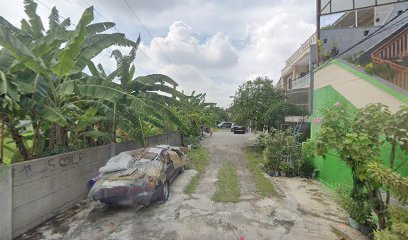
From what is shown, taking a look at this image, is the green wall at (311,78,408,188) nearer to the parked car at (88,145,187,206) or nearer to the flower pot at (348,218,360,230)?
the flower pot at (348,218,360,230)

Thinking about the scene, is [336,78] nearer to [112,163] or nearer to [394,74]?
[394,74]

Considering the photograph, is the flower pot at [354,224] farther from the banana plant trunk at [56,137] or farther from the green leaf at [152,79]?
the banana plant trunk at [56,137]

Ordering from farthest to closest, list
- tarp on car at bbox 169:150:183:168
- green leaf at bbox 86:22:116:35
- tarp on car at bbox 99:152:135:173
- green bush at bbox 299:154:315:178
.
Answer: green bush at bbox 299:154:315:178
tarp on car at bbox 169:150:183:168
green leaf at bbox 86:22:116:35
tarp on car at bbox 99:152:135:173

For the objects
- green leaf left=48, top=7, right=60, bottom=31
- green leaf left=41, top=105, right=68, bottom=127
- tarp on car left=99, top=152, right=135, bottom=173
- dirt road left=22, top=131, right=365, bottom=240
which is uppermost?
green leaf left=48, top=7, right=60, bottom=31

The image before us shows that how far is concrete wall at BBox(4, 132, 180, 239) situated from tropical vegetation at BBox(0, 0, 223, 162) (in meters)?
0.61

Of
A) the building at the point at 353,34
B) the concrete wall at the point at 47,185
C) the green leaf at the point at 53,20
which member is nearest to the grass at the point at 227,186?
the concrete wall at the point at 47,185

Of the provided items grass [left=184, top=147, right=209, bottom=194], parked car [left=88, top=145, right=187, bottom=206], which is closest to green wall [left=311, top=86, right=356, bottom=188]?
grass [left=184, top=147, right=209, bottom=194]

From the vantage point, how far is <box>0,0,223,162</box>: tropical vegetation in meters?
6.91

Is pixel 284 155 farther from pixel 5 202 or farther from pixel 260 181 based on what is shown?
pixel 5 202

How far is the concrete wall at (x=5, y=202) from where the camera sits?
562 centimetres

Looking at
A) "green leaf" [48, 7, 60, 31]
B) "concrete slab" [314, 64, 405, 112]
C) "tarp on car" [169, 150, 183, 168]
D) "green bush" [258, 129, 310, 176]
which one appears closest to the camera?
"concrete slab" [314, 64, 405, 112]

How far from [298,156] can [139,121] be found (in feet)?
22.6

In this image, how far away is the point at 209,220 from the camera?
684 centimetres

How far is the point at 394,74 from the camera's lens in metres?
7.68
